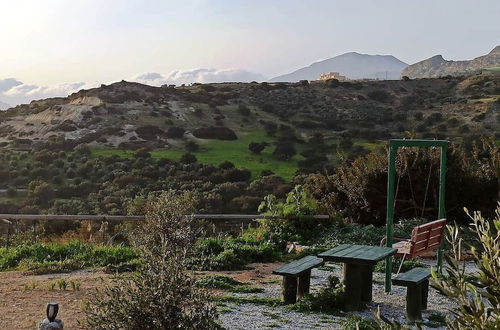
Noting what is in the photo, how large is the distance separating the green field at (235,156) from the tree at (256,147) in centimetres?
24

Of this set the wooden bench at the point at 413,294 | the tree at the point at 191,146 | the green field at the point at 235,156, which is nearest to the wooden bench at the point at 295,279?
the wooden bench at the point at 413,294

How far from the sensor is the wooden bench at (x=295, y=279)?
6691 mm

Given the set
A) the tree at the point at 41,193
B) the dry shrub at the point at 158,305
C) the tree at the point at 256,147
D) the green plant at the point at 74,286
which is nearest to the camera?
the dry shrub at the point at 158,305

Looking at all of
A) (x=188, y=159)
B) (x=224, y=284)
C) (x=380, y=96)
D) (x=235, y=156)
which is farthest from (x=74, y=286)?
(x=380, y=96)

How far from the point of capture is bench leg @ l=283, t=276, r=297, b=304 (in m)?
6.79

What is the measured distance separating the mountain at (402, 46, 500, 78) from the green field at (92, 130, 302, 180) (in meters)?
62.7

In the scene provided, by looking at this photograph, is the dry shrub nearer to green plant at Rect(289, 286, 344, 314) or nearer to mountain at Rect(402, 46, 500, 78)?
green plant at Rect(289, 286, 344, 314)

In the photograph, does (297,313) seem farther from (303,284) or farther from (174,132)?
(174,132)

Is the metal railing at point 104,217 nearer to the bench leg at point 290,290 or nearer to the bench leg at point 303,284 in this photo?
the bench leg at point 303,284

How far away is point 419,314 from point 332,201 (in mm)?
6987

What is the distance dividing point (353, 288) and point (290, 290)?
2.21ft

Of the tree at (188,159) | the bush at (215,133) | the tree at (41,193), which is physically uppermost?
the bush at (215,133)

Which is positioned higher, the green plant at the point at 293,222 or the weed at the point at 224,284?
the green plant at the point at 293,222

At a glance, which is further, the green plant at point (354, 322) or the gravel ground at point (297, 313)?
the gravel ground at point (297, 313)
